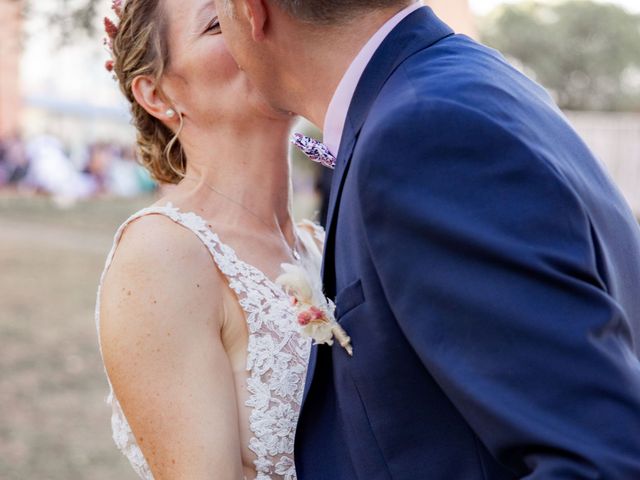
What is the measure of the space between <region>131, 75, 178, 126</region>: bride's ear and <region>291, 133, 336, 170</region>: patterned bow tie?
0.78m

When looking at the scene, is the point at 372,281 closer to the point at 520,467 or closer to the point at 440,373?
the point at 440,373

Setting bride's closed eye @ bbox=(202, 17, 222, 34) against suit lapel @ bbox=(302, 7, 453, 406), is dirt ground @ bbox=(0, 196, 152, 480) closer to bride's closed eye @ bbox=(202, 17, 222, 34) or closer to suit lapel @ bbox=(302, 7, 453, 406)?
bride's closed eye @ bbox=(202, 17, 222, 34)

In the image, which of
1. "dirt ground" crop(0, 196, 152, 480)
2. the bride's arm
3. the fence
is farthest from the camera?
the fence

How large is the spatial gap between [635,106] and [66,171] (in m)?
20.9

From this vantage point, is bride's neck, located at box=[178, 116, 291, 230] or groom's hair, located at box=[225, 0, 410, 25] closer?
groom's hair, located at box=[225, 0, 410, 25]

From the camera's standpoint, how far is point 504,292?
4.30 feet

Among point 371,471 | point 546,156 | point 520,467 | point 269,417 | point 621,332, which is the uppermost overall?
point 546,156

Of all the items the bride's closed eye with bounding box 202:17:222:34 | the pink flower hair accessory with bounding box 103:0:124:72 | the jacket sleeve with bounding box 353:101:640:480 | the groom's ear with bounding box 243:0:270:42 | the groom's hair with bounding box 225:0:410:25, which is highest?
the groom's hair with bounding box 225:0:410:25

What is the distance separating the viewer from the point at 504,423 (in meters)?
1.31

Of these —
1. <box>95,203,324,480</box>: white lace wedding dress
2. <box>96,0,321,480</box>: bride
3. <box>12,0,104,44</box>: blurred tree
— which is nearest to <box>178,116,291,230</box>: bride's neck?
<box>96,0,321,480</box>: bride

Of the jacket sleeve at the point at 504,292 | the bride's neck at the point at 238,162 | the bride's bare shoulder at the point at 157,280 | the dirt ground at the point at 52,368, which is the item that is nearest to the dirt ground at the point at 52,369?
the dirt ground at the point at 52,368

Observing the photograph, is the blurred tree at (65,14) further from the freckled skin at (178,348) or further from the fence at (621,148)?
the fence at (621,148)

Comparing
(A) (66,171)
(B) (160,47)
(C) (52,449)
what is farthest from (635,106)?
(B) (160,47)

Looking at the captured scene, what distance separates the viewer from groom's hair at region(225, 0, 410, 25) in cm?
161
